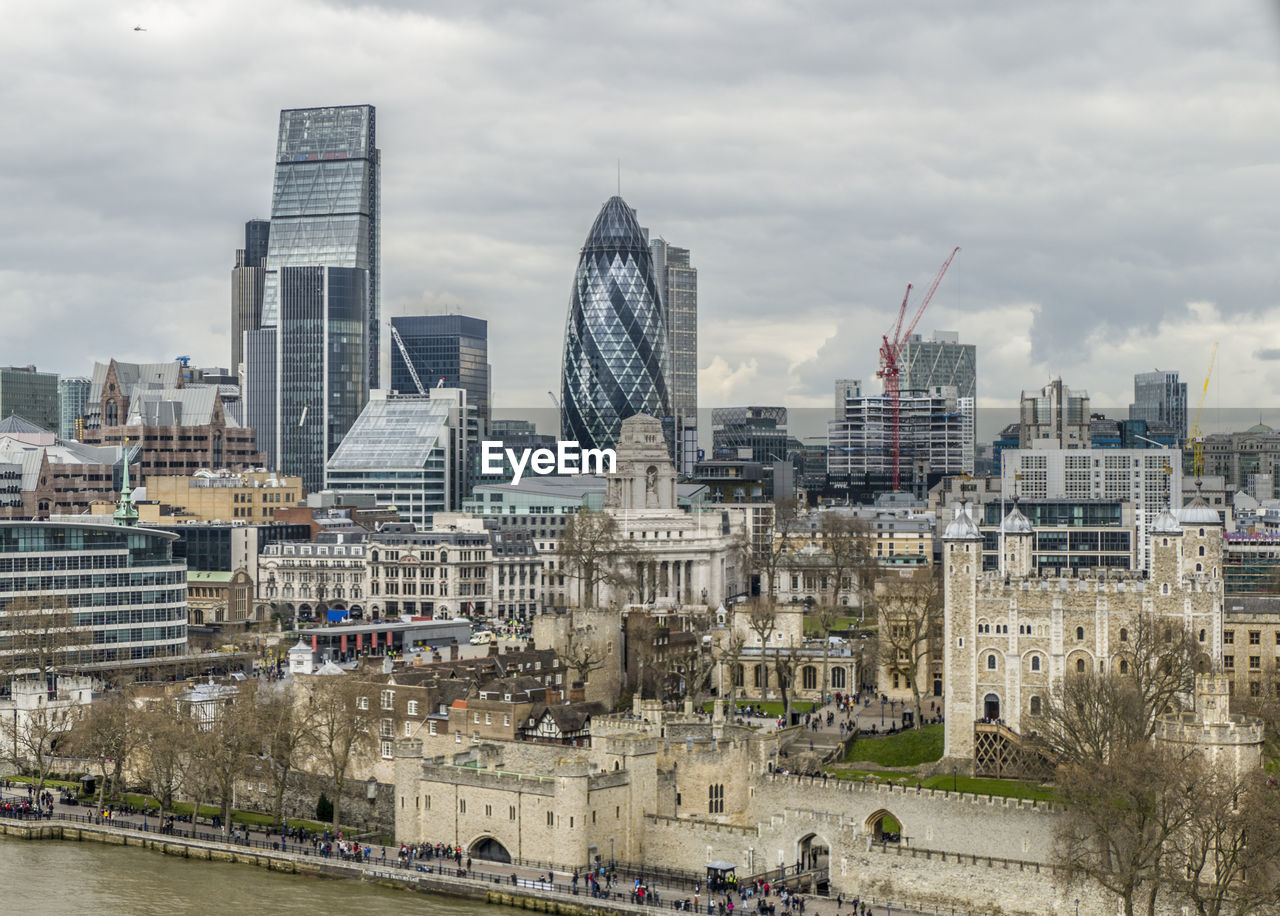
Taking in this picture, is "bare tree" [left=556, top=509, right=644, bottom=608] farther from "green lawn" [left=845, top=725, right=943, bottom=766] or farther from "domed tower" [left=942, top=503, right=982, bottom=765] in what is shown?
"domed tower" [left=942, top=503, right=982, bottom=765]

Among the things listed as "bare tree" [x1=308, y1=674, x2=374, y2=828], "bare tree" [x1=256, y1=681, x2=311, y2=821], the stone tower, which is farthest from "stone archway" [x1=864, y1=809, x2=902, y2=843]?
the stone tower

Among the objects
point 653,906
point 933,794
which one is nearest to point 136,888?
point 653,906

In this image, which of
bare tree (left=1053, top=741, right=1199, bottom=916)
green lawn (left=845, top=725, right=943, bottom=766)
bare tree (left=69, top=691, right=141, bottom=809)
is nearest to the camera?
bare tree (left=1053, top=741, right=1199, bottom=916)

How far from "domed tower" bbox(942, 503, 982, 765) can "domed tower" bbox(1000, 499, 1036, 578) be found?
378 centimetres

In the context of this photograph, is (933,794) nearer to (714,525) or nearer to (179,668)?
(179,668)

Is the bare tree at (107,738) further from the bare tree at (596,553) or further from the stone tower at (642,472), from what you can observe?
the stone tower at (642,472)

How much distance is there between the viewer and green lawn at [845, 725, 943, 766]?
86.1m

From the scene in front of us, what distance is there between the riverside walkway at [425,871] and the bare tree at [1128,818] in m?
5.31

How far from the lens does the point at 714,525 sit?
543ft

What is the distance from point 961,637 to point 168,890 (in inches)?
1409

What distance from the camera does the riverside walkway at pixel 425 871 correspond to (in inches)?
A: 2682

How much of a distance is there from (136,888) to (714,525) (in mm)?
95635

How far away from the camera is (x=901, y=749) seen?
288ft

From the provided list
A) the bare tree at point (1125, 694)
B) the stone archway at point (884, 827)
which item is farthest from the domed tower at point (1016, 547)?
the stone archway at point (884, 827)
